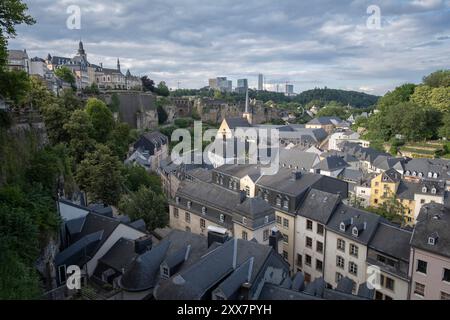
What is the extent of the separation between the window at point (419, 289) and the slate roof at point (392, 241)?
1.33 meters

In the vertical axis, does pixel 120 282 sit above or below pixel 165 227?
above

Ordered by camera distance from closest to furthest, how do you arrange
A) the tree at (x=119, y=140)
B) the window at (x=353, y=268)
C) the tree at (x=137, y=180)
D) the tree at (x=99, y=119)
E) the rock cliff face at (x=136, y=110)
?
the window at (x=353, y=268), the tree at (x=137, y=180), the tree at (x=99, y=119), the tree at (x=119, y=140), the rock cliff face at (x=136, y=110)

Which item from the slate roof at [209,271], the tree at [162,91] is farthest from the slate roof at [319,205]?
the tree at [162,91]

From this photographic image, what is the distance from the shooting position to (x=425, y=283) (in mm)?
16797

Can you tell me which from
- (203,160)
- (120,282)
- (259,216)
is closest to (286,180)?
(259,216)

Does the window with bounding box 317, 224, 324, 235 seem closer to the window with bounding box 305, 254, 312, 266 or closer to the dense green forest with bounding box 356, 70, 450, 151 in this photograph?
the window with bounding box 305, 254, 312, 266

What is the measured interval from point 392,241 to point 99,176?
2169 centimetres

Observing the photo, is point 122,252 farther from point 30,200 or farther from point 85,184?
point 85,184

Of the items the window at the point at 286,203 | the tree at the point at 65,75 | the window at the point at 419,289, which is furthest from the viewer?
the tree at the point at 65,75

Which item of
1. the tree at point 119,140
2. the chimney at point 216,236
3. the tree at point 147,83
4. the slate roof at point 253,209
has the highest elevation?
the tree at point 147,83

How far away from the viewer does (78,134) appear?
1131 inches

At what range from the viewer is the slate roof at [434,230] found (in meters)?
16.6

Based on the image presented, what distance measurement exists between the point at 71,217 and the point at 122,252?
13.9ft

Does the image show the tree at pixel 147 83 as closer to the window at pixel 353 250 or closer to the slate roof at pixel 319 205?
the slate roof at pixel 319 205
